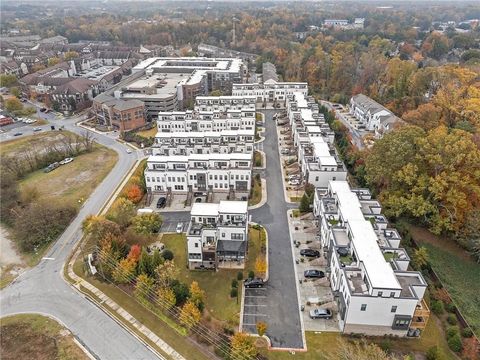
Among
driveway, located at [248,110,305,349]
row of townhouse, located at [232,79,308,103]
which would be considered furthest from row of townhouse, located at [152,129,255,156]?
row of townhouse, located at [232,79,308,103]

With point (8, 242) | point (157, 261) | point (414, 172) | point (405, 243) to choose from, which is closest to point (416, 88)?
point (414, 172)

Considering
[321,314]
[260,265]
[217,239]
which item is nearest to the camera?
[321,314]

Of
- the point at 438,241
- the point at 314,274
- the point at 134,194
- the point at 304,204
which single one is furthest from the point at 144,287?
the point at 438,241

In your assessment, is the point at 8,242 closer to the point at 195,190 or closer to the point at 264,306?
the point at 195,190

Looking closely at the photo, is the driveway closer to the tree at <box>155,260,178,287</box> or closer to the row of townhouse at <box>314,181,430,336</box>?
the row of townhouse at <box>314,181,430,336</box>

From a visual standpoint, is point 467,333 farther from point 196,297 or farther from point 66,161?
point 66,161

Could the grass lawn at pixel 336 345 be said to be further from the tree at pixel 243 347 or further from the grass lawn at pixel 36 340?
the grass lawn at pixel 36 340

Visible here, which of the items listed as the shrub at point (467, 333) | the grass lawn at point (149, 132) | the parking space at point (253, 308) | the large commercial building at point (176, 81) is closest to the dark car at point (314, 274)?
the parking space at point (253, 308)
